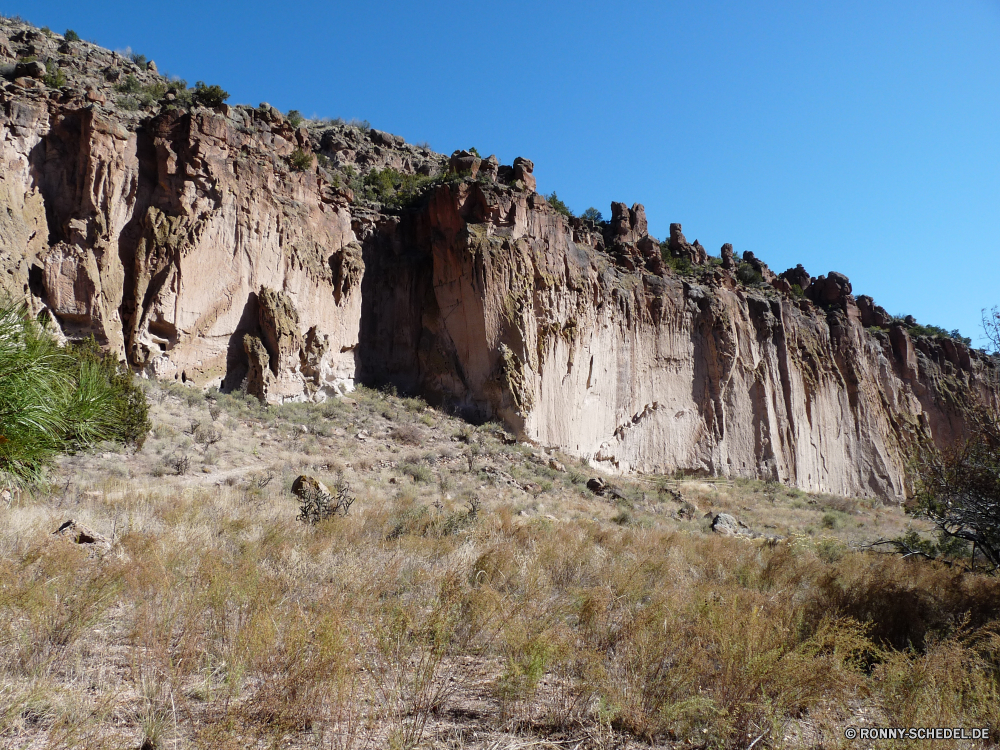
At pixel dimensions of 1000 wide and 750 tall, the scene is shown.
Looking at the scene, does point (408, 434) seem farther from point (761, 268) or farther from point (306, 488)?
point (761, 268)

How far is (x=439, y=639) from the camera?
10.1 ft

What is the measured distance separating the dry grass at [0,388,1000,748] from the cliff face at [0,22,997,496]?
759cm

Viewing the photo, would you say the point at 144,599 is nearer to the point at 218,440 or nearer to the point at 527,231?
the point at 218,440

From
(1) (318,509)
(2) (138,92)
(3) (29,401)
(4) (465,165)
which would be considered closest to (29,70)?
(2) (138,92)

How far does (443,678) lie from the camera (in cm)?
307

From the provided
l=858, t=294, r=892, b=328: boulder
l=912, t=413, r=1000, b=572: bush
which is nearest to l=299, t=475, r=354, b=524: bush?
l=912, t=413, r=1000, b=572: bush

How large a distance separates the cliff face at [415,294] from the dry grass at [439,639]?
24.9 feet

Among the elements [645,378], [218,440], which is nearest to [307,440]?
[218,440]

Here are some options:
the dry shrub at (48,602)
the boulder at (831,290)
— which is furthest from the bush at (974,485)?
the boulder at (831,290)

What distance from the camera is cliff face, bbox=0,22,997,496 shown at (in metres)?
15.7

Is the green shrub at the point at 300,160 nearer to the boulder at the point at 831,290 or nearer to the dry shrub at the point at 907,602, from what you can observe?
the dry shrub at the point at 907,602

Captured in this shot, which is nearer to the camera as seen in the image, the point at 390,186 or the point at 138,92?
the point at 138,92

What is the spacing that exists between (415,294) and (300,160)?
282 inches

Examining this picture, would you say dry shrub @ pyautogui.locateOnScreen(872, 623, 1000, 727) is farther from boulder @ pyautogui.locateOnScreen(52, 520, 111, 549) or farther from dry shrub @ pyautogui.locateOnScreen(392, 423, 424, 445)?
dry shrub @ pyautogui.locateOnScreen(392, 423, 424, 445)
